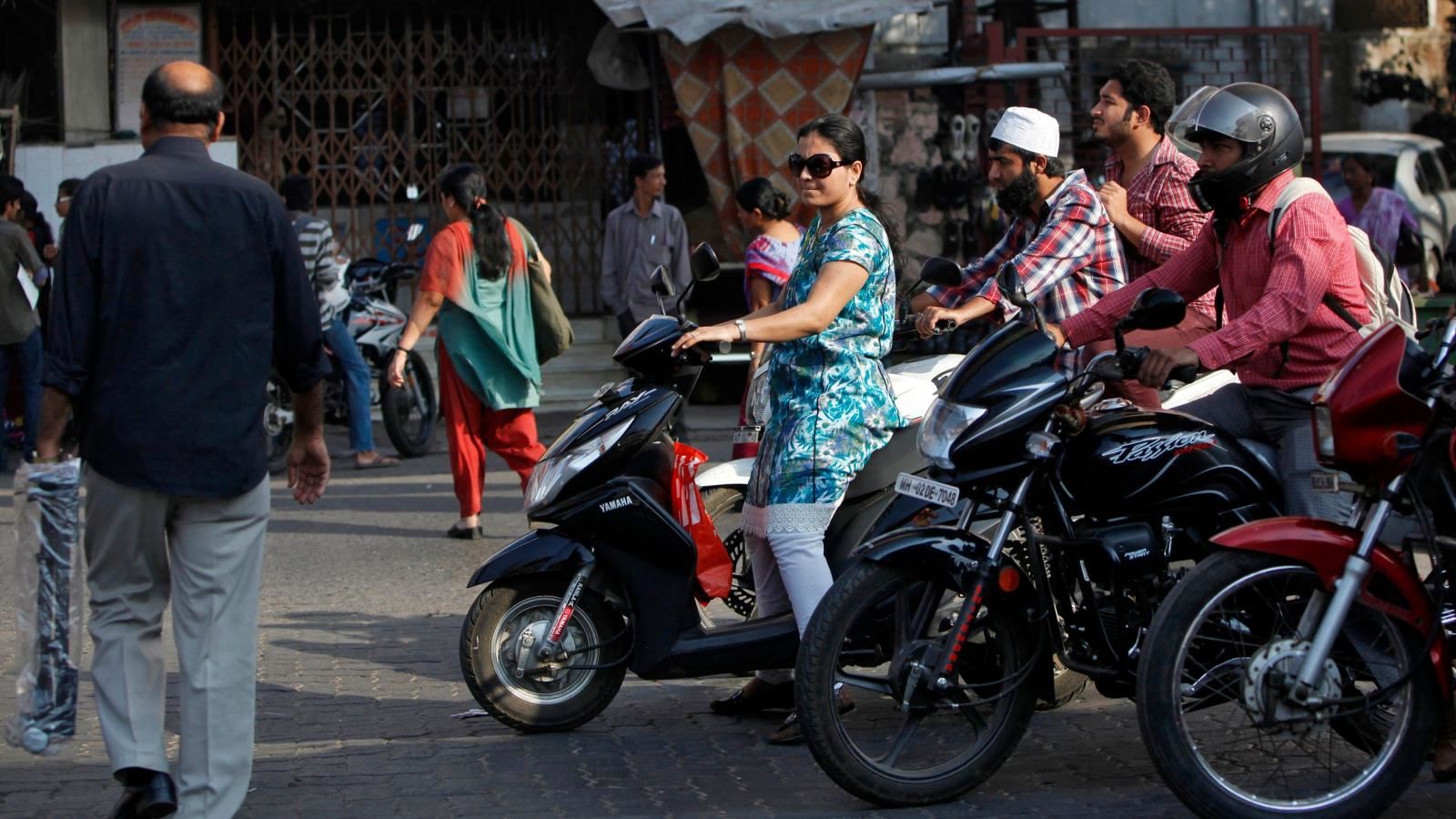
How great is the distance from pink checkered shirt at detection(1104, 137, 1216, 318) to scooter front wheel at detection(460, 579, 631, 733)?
2267 millimetres

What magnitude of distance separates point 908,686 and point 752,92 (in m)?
9.37

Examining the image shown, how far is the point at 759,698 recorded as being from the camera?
524 centimetres

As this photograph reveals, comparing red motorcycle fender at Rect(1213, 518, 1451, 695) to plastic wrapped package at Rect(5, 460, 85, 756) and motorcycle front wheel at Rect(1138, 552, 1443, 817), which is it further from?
plastic wrapped package at Rect(5, 460, 85, 756)

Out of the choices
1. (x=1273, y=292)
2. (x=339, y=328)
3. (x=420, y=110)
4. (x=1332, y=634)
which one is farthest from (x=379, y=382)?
(x=1332, y=634)

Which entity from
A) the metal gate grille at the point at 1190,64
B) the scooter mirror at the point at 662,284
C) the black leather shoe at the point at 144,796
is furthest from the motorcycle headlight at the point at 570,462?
the metal gate grille at the point at 1190,64

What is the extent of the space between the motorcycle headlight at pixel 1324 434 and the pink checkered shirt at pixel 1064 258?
5.22ft

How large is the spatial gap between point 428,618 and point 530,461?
1569 mm

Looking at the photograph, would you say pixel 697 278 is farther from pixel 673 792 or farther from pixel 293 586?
pixel 293 586

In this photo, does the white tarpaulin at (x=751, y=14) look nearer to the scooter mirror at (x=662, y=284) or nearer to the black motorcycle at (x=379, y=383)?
the black motorcycle at (x=379, y=383)

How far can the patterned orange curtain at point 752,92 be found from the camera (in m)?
13.0

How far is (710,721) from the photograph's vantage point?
5.26 m

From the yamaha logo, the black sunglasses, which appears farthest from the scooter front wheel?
the black sunglasses

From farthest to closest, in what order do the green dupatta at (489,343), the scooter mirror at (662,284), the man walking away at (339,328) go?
the man walking away at (339,328) < the green dupatta at (489,343) < the scooter mirror at (662,284)

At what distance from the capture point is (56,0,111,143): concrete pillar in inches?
514
